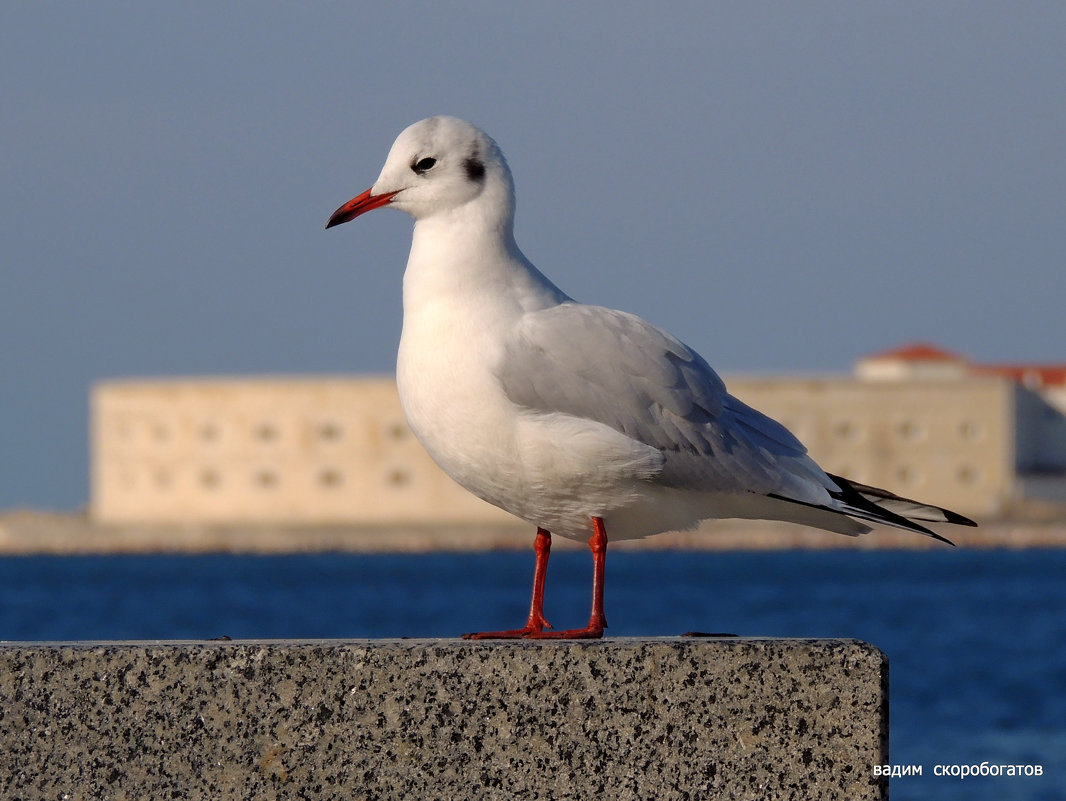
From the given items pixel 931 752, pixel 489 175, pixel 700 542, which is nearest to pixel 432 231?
pixel 489 175

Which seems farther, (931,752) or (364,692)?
(931,752)

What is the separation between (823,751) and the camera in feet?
12.3

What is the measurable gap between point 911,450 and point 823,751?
2580 inches

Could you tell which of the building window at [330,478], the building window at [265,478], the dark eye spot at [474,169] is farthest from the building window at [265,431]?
the dark eye spot at [474,169]

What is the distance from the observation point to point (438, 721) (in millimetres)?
3709

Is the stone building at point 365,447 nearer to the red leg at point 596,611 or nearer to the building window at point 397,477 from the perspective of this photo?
the building window at point 397,477

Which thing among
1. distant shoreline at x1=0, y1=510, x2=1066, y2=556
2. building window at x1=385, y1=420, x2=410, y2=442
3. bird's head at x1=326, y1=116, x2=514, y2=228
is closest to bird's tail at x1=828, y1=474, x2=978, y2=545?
bird's head at x1=326, y1=116, x2=514, y2=228

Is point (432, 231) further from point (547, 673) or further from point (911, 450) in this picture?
point (911, 450)

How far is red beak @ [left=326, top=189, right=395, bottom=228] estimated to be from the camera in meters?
4.64

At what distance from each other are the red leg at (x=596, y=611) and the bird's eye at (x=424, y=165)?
0.96 meters

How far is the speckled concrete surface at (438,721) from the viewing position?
3.67 meters

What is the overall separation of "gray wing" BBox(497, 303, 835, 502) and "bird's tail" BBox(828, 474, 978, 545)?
62mm

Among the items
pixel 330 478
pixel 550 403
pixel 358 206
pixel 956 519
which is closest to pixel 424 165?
pixel 358 206

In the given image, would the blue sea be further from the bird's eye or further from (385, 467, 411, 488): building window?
the bird's eye
